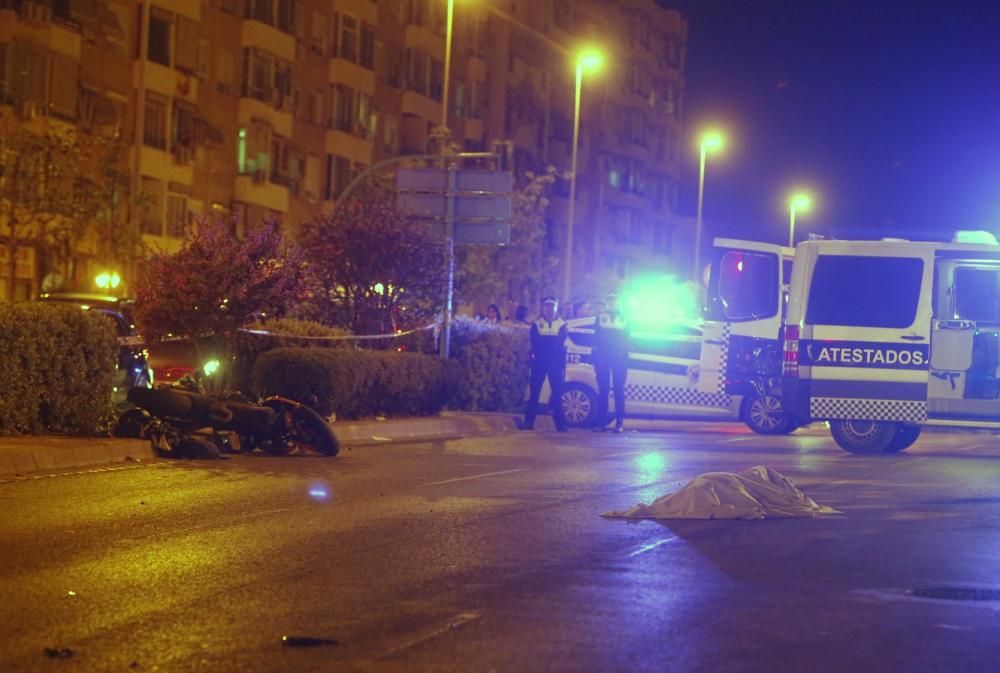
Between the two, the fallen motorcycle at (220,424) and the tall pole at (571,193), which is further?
the tall pole at (571,193)

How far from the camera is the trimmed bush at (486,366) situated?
92.7 ft

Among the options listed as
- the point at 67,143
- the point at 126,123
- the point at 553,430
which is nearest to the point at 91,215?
the point at 67,143

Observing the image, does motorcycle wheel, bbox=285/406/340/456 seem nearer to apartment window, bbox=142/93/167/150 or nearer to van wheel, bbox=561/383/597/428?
van wheel, bbox=561/383/597/428

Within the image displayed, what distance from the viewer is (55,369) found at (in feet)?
59.2

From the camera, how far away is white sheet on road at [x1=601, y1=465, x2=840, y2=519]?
12453mm

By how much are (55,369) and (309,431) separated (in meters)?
2.76

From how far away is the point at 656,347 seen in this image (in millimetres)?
27297

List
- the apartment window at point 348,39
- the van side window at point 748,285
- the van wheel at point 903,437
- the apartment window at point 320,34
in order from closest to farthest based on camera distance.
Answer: the van wheel at point 903,437 < the van side window at point 748,285 < the apartment window at point 320,34 < the apartment window at point 348,39

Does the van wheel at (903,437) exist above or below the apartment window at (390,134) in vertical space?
below

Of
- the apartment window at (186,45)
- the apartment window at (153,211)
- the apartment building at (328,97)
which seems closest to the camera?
the apartment building at (328,97)

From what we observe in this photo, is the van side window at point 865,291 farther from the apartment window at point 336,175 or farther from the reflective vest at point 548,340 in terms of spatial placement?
the apartment window at point 336,175

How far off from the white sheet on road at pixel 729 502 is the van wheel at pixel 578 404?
13521 millimetres

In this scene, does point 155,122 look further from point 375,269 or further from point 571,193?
point 375,269

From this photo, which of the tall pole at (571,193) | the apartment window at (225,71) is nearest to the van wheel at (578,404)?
the tall pole at (571,193)
